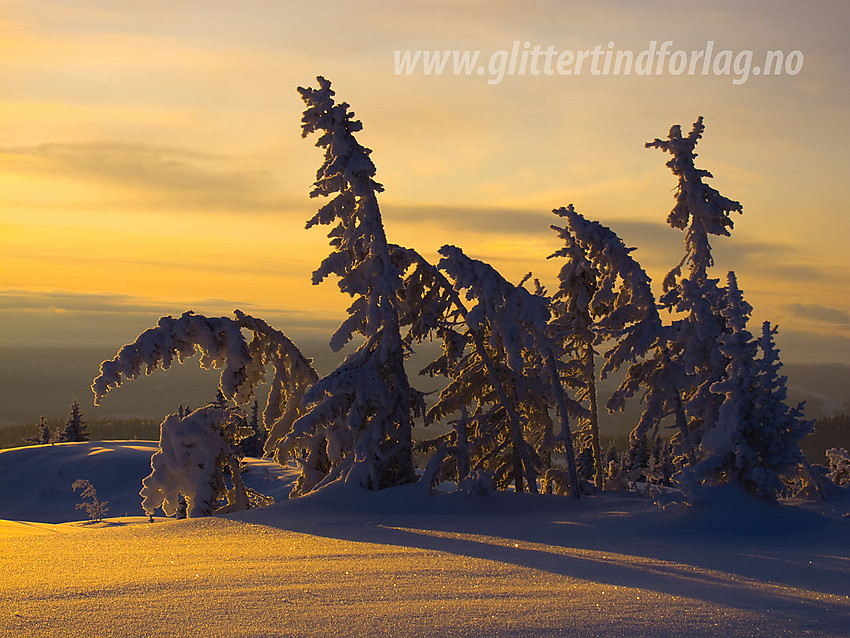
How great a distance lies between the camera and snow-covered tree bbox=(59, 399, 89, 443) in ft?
201

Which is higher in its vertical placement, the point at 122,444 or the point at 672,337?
the point at 672,337

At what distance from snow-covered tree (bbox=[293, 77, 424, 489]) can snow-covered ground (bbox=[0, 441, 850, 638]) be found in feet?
6.30

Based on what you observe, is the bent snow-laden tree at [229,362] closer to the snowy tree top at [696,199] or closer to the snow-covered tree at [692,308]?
the snow-covered tree at [692,308]

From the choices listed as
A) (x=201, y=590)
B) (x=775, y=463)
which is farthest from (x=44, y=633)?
(x=775, y=463)

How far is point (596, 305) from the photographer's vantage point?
20016mm

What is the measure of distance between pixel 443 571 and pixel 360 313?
10557mm

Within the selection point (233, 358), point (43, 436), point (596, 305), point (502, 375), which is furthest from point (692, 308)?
point (43, 436)

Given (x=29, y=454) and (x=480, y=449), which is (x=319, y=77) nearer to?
(x=480, y=449)

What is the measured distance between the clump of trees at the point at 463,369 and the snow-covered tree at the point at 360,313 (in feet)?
0.12

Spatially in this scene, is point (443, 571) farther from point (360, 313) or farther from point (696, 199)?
point (696, 199)

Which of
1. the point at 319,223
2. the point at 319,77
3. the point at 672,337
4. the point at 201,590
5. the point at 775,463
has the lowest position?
the point at 201,590

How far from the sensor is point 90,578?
720 cm

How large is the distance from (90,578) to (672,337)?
16128mm

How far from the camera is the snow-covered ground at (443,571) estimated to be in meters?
5.53
